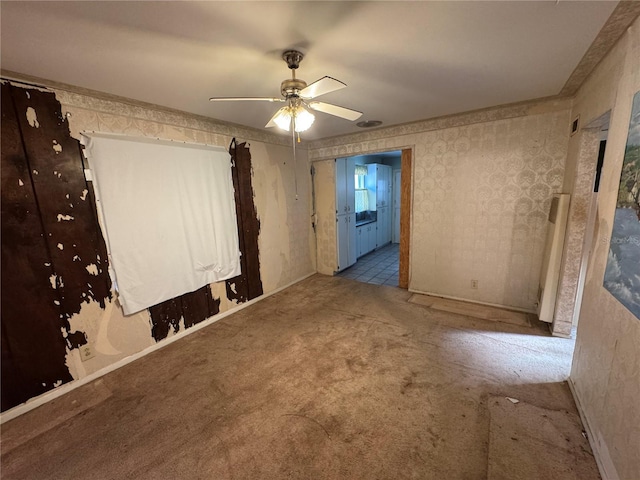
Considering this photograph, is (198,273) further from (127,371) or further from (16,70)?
(16,70)

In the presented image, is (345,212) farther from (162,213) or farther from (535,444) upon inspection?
(535,444)

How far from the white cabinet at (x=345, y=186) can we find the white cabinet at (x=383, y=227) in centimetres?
153

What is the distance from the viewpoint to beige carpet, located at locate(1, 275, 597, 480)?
55.1 inches

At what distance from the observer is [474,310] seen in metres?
3.05

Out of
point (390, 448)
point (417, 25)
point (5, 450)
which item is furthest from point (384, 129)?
point (5, 450)

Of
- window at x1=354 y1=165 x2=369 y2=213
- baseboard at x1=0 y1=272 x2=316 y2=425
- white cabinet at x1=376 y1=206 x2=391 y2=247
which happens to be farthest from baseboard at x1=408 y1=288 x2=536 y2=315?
white cabinet at x1=376 y1=206 x2=391 y2=247

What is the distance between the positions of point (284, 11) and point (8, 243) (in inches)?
90.5

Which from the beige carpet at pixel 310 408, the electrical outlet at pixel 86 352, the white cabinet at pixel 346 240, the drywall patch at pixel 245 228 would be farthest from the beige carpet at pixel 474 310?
the electrical outlet at pixel 86 352

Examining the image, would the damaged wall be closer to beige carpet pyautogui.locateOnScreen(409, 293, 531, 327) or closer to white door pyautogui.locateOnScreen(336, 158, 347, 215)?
white door pyautogui.locateOnScreen(336, 158, 347, 215)

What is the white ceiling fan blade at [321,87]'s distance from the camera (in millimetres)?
1338

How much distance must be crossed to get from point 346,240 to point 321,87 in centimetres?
347

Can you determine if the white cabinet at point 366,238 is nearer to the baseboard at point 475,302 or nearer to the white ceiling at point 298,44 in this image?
the baseboard at point 475,302

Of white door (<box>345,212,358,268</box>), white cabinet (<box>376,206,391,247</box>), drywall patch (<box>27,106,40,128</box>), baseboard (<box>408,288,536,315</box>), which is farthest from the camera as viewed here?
white cabinet (<box>376,206,391,247</box>)

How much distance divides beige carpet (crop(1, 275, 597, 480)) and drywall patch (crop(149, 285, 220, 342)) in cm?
19
